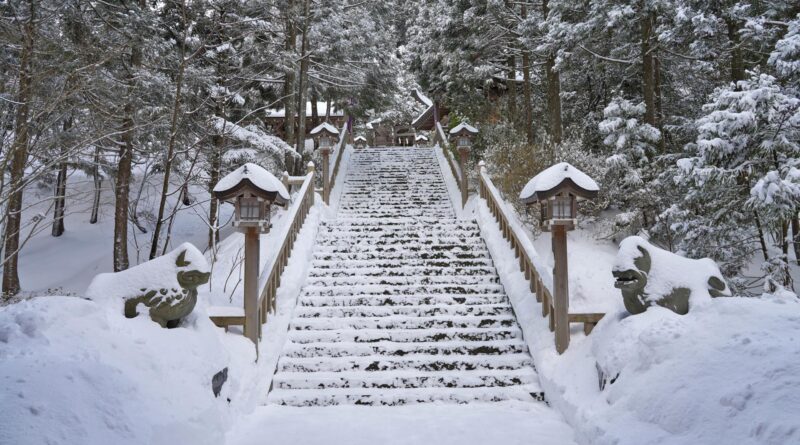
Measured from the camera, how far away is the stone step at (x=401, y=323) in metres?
6.41

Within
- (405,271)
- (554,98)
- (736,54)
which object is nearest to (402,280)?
(405,271)

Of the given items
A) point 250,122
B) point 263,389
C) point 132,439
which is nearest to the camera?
point 132,439

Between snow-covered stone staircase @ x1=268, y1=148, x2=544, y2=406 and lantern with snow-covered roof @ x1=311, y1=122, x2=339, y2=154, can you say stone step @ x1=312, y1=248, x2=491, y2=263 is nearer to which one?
snow-covered stone staircase @ x1=268, y1=148, x2=544, y2=406

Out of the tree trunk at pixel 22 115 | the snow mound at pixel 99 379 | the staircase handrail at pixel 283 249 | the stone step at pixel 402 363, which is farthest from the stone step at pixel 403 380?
the tree trunk at pixel 22 115

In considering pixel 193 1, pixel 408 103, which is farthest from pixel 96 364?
pixel 408 103

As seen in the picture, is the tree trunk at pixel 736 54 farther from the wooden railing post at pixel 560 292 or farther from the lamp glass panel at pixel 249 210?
Answer: the lamp glass panel at pixel 249 210

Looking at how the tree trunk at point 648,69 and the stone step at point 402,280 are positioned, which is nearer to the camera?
the stone step at point 402,280

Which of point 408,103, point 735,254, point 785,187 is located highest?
point 408,103

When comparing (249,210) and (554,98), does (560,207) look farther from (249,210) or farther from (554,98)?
(554,98)

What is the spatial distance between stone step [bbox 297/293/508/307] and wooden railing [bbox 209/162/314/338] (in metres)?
0.62

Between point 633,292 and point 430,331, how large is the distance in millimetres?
2430

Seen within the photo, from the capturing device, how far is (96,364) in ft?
11.2

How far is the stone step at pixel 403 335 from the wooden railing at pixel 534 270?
0.56 metres

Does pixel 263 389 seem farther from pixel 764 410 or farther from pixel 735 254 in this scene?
pixel 735 254
